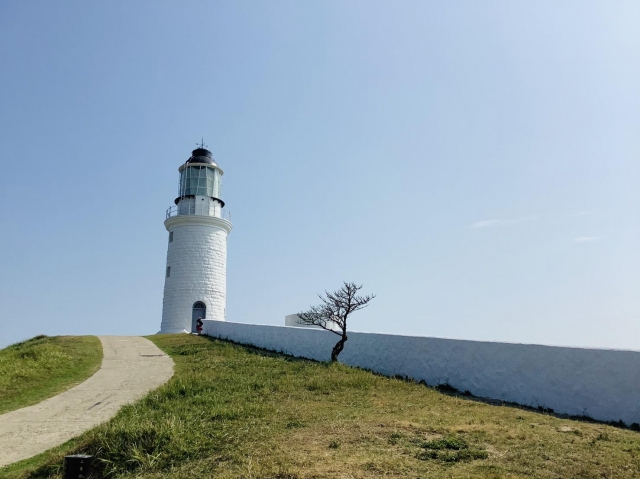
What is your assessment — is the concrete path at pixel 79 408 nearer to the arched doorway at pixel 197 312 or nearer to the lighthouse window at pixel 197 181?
the arched doorway at pixel 197 312

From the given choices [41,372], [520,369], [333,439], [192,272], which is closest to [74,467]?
[333,439]

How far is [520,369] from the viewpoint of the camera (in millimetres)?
11258

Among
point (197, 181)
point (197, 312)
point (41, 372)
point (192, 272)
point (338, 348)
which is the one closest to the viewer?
point (41, 372)

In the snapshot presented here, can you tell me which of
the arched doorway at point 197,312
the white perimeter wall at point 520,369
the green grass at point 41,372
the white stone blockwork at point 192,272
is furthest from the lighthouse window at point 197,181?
the white perimeter wall at point 520,369

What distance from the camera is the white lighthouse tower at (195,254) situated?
28938 millimetres

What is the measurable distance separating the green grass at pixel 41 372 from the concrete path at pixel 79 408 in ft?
1.39

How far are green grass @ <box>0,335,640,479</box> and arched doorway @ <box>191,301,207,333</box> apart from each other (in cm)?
1844

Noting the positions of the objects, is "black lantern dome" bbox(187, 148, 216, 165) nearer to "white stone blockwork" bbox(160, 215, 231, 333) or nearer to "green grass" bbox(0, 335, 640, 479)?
"white stone blockwork" bbox(160, 215, 231, 333)

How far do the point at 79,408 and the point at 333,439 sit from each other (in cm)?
682

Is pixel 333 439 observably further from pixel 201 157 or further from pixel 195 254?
pixel 201 157

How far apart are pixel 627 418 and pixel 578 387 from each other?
0.98 metres

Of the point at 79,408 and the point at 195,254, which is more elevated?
the point at 195,254

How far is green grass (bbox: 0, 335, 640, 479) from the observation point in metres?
5.67

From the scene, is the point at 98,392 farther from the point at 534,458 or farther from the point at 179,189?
the point at 179,189
